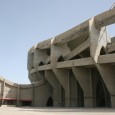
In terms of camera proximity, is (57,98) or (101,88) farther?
(57,98)

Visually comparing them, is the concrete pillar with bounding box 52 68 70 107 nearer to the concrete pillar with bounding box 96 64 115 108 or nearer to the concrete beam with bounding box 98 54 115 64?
the concrete pillar with bounding box 96 64 115 108

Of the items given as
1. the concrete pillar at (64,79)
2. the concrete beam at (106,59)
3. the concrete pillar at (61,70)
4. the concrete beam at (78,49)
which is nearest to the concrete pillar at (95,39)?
the concrete beam at (106,59)

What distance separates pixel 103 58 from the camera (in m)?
26.2

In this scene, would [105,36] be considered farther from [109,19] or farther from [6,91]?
[6,91]

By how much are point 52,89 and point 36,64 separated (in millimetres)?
6063

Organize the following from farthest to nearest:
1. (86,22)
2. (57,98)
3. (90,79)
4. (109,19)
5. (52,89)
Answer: (52,89) → (57,98) → (90,79) → (86,22) → (109,19)

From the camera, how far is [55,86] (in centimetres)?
3775

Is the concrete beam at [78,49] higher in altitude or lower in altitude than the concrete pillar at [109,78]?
higher

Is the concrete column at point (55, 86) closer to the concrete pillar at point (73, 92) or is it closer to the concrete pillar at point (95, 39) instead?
the concrete pillar at point (73, 92)

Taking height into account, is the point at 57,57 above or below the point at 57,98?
above

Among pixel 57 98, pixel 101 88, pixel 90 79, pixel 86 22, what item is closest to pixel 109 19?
pixel 86 22

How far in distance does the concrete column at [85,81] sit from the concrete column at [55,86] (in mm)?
6790

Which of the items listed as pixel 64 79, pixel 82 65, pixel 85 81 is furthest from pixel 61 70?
pixel 82 65

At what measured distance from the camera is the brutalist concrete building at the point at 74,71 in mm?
27339
